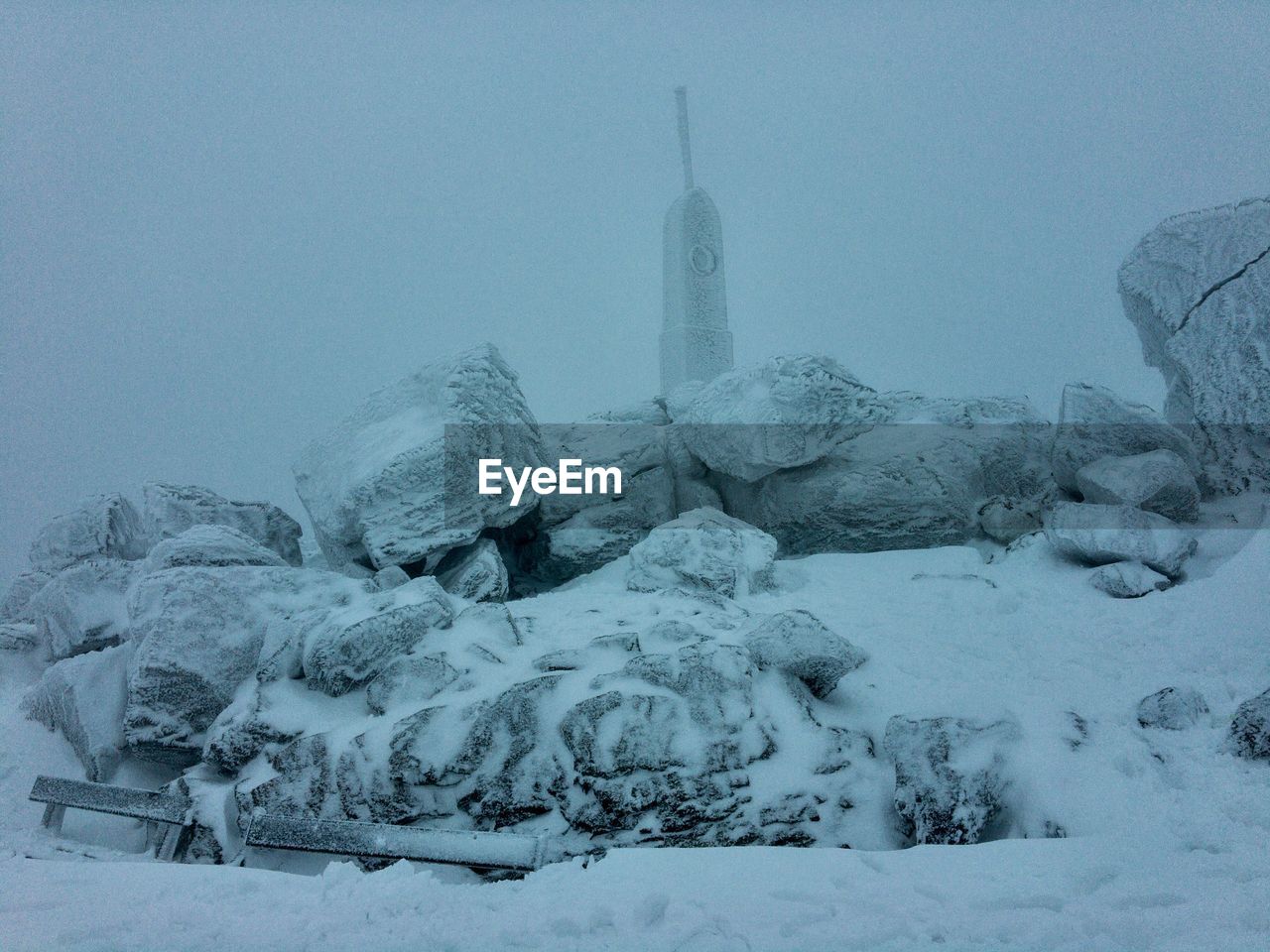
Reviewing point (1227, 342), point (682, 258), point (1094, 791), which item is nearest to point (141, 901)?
point (1094, 791)

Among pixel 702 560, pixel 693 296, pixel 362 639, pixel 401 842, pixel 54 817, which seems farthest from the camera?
pixel 693 296

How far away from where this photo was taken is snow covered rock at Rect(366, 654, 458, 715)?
11.6 feet

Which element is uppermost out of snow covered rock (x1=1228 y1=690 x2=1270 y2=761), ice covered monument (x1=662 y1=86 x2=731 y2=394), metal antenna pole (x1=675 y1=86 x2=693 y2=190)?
metal antenna pole (x1=675 y1=86 x2=693 y2=190)

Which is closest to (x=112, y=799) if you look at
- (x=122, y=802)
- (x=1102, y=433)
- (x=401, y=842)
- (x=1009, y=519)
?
(x=122, y=802)

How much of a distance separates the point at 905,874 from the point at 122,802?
3249 millimetres

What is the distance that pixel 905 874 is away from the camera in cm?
212

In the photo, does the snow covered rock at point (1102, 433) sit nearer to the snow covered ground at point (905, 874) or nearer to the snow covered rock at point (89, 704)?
the snow covered ground at point (905, 874)

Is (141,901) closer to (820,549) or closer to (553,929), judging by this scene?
(553,929)

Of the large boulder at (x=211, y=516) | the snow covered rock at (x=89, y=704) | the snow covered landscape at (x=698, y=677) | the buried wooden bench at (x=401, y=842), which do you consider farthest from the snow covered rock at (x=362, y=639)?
the large boulder at (x=211, y=516)

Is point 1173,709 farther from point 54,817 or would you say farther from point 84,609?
point 84,609

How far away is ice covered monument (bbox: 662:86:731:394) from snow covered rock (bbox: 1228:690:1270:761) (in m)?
13.0

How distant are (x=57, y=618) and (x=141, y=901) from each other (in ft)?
12.7

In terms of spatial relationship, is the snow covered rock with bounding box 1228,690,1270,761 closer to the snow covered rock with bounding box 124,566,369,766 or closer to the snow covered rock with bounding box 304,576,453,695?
the snow covered rock with bounding box 304,576,453,695

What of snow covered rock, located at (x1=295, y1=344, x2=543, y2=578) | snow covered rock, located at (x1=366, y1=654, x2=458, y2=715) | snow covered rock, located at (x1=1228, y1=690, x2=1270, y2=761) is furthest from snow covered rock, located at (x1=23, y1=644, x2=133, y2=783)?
snow covered rock, located at (x1=1228, y1=690, x2=1270, y2=761)
